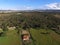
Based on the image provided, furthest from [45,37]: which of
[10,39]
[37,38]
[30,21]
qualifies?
[10,39]

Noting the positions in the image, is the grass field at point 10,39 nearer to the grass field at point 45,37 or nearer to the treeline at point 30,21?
the treeline at point 30,21

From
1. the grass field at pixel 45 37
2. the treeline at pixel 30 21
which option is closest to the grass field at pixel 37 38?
the grass field at pixel 45 37

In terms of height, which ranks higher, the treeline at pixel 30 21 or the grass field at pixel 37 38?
the treeline at pixel 30 21

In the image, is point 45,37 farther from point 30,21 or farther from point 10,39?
point 10,39

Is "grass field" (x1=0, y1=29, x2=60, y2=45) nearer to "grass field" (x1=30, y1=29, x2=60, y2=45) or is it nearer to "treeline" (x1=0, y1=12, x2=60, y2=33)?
"grass field" (x1=30, y1=29, x2=60, y2=45)

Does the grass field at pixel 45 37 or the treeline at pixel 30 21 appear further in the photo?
the treeline at pixel 30 21

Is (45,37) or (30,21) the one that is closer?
(45,37)
